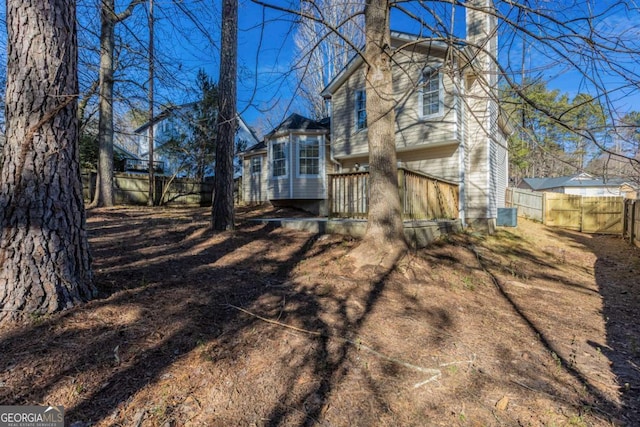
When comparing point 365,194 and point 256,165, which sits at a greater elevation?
point 256,165

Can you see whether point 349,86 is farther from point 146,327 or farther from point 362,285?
point 146,327

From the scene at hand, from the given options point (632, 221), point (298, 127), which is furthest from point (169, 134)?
point (632, 221)

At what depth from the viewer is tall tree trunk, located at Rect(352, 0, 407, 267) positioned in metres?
4.73

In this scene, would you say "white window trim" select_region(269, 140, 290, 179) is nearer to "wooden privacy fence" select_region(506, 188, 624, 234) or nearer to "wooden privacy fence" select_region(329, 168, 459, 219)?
"wooden privacy fence" select_region(329, 168, 459, 219)

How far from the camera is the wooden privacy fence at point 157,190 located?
14.3 meters

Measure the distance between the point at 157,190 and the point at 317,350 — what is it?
15.5m

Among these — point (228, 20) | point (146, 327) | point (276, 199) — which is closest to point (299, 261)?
point (146, 327)

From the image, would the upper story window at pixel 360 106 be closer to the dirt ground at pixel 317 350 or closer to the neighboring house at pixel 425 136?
the neighboring house at pixel 425 136

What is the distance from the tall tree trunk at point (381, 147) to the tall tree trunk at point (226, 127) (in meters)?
2.82

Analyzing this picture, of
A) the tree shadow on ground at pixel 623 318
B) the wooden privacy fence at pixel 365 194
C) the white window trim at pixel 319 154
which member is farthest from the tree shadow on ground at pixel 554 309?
the white window trim at pixel 319 154

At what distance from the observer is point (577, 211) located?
13562 mm

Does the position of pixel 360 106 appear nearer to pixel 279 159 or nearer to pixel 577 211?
pixel 279 159

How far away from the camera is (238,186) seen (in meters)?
16.5

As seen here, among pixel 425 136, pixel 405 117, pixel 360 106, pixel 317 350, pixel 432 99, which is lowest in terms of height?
pixel 317 350
